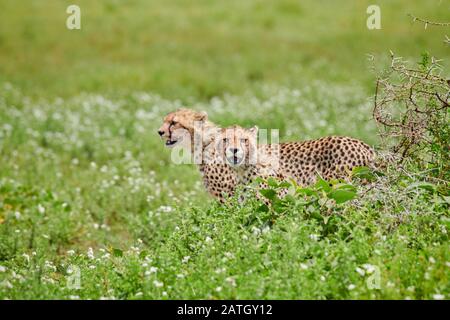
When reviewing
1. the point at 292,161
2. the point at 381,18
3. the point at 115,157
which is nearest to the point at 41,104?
the point at 115,157

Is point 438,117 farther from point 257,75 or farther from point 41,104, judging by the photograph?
point 257,75

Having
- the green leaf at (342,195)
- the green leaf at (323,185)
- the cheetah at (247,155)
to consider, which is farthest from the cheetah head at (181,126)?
the green leaf at (342,195)

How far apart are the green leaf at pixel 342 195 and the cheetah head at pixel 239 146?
130 centimetres

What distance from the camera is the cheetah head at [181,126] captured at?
7145 mm

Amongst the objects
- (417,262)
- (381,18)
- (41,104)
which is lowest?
(417,262)

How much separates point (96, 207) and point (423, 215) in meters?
3.92

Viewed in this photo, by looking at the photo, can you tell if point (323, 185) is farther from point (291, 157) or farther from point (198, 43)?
point (198, 43)

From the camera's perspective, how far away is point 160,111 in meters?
12.2

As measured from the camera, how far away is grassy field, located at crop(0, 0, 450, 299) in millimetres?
4781

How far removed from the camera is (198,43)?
659 inches

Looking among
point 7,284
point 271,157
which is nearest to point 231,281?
point 7,284

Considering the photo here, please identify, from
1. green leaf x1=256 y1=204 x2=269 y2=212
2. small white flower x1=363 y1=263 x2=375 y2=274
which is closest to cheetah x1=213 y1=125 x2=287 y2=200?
green leaf x1=256 y1=204 x2=269 y2=212

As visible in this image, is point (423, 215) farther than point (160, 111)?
No

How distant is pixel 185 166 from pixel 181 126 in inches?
86.0
